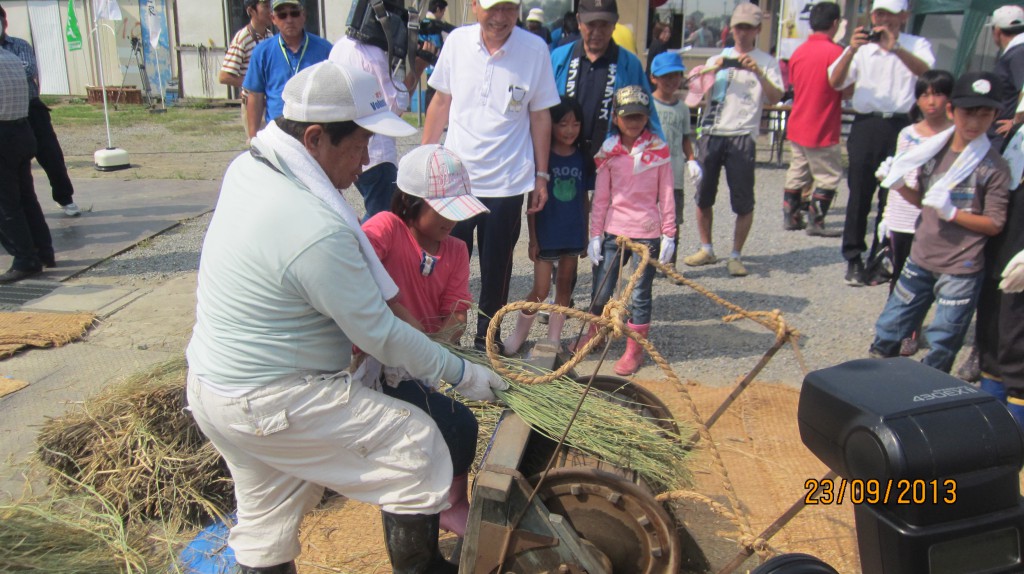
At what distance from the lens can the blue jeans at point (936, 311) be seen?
4.18 metres

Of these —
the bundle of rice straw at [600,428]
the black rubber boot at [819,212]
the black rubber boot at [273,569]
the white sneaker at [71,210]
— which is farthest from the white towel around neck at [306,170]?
the white sneaker at [71,210]

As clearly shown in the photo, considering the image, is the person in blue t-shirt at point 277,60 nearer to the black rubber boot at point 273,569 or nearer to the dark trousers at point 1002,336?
the black rubber boot at point 273,569

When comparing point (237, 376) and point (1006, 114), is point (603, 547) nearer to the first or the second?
point (237, 376)

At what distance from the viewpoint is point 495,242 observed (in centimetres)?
468

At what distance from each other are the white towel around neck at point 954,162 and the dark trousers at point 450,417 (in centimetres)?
288

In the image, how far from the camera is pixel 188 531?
3363 mm

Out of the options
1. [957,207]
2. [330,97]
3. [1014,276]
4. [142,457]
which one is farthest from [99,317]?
[1014,276]

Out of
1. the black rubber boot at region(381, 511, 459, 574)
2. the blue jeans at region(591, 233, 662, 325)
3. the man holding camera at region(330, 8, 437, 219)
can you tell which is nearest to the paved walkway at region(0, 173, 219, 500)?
the man holding camera at region(330, 8, 437, 219)

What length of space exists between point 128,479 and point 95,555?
41 centimetres

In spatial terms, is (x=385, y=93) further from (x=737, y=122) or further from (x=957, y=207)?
(x=957, y=207)

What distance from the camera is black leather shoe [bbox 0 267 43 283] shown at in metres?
6.18

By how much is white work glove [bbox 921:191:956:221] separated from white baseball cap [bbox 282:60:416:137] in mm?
3113

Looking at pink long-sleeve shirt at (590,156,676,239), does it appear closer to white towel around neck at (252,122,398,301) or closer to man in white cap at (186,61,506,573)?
man in white cap at (186,61,506,573)
